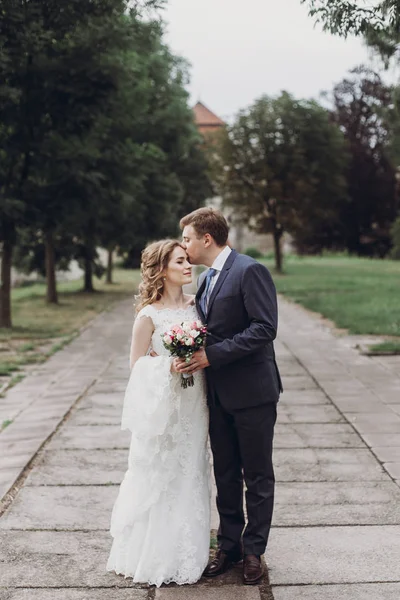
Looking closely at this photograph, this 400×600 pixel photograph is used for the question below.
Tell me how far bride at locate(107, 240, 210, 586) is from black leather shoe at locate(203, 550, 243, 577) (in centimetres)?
10

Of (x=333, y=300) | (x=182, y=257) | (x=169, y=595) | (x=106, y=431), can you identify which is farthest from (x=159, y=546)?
(x=333, y=300)

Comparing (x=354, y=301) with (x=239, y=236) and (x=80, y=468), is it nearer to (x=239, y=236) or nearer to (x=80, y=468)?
(x=80, y=468)

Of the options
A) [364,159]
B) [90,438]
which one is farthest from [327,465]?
[364,159]

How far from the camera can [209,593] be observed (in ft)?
14.1

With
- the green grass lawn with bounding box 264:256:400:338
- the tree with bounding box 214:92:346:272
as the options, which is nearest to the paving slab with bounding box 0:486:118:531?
the green grass lawn with bounding box 264:256:400:338

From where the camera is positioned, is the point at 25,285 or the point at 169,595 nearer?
the point at 169,595

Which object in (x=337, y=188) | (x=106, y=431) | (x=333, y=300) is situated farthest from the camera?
(x=337, y=188)

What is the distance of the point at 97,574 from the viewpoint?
14.9ft

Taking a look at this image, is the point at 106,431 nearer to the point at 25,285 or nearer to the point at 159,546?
the point at 159,546

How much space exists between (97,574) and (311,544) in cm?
125

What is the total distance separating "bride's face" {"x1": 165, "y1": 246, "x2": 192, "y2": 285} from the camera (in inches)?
176

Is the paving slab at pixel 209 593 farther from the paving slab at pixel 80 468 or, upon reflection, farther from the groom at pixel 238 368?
the paving slab at pixel 80 468

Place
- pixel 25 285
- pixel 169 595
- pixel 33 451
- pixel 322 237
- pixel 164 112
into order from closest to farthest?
pixel 169 595 → pixel 33 451 → pixel 164 112 → pixel 25 285 → pixel 322 237

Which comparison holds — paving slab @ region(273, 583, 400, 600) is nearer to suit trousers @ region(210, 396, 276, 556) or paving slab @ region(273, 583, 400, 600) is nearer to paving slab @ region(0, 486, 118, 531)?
suit trousers @ region(210, 396, 276, 556)
